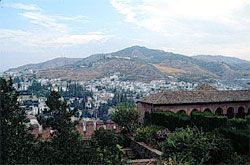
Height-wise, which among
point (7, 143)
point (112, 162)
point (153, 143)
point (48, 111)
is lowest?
point (153, 143)

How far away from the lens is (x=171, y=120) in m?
16.7

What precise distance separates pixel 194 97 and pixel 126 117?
7428mm

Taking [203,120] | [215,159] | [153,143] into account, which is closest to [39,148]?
[215,159]

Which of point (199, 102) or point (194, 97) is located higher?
point (194, 97)

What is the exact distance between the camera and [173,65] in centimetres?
14050

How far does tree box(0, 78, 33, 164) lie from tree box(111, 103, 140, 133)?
11825mm

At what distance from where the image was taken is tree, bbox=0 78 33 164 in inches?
225

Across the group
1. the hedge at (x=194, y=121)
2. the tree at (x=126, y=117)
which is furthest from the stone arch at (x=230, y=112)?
the tree at (x=126, y=117)

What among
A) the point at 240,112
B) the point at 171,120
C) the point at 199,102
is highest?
the point at 199,102

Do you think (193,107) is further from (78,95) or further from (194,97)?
(78,95)

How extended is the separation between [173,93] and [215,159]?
1189 cm

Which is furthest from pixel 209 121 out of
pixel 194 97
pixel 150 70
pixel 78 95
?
pixel 150 70

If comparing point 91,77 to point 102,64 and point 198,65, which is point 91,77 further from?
point 198,65

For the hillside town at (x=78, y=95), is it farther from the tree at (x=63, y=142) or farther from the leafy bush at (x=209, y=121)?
the leafy bush at (x=209, y=121)
